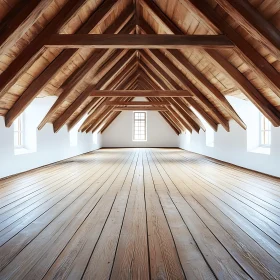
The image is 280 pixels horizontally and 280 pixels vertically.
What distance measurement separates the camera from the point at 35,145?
21.8 ft

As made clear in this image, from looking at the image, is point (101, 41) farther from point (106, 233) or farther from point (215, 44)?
point (106, 233)

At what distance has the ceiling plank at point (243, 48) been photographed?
3.87m

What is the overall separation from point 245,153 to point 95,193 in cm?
452

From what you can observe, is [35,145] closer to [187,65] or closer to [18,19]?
[18,19]

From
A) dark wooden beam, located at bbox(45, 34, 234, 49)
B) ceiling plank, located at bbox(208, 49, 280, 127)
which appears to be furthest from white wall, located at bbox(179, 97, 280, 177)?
dark wooden beam, located at bbox(45, 34, 234, 49)

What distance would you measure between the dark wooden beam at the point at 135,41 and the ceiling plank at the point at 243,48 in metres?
0.12

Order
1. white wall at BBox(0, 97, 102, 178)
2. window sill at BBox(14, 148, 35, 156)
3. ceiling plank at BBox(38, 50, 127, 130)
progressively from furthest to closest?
1. window sill at BBox(14, 148, 35, 156)
2. ceiling plank at BBox(38, 50, 127, 130)
3. white wall at BBox(0, 97, 102, 178)

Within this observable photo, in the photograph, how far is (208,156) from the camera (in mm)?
10016

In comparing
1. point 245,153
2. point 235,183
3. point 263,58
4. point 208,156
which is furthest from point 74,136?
point 263,58

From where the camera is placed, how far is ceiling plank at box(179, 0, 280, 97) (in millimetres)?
3869

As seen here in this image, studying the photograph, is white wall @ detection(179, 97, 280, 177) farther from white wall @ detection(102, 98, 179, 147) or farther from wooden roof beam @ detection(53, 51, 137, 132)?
white wall @ detection(102, 98, 179, 147)

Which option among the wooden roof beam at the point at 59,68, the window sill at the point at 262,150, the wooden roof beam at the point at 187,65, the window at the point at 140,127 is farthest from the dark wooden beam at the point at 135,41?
the window at the point at 140,127

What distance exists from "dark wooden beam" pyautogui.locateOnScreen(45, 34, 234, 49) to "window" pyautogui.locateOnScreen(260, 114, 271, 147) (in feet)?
10.6

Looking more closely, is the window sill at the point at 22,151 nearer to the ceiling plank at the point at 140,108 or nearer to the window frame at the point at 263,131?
the window frame at the point at 263,131
